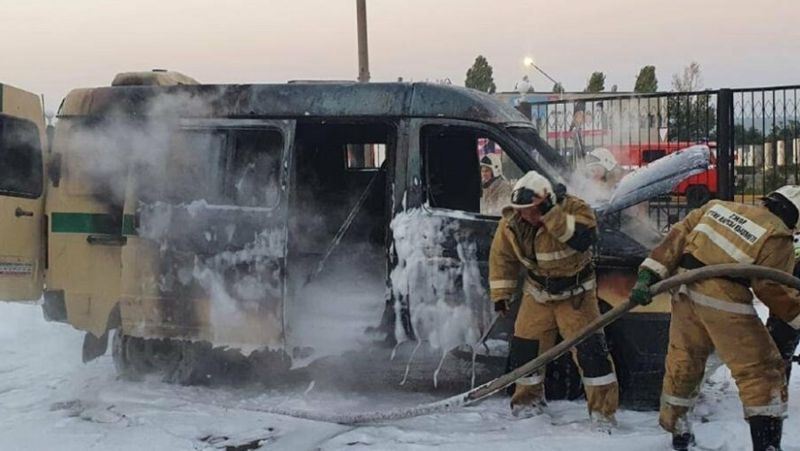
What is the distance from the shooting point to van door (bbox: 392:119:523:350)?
16.4ft

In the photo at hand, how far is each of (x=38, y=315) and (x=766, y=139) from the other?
9.18 m

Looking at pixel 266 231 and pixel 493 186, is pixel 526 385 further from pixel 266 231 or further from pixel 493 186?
pixel 266 231

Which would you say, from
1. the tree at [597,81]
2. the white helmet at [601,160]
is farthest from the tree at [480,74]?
the white helmet at [601,160]

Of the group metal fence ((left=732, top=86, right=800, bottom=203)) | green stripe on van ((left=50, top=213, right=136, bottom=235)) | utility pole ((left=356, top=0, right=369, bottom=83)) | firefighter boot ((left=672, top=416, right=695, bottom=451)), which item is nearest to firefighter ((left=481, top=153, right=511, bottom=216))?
firefighter boot ((left=672, top=416, right=695, bottom=451))

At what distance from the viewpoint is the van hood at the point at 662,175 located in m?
4.54

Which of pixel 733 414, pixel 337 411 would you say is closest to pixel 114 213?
pixel 337 411

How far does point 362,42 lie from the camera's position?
11727mm

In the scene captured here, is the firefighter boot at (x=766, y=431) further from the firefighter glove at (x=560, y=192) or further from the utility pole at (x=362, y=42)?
the utility pole at (x=362, y=42)

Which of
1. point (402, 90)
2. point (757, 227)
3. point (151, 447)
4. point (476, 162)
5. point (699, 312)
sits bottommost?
point (151, 447)

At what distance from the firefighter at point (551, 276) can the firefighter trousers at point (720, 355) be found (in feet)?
1.47

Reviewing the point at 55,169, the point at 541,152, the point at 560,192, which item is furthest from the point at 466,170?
the point at 55,169

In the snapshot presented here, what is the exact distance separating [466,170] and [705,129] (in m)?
5.23

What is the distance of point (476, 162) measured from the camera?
18.9 ft

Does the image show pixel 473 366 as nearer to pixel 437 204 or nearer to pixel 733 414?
pixel 437 204
